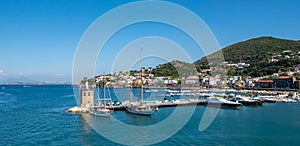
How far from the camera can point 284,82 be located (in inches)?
2044

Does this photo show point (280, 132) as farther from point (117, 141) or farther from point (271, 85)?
point (271, 85)

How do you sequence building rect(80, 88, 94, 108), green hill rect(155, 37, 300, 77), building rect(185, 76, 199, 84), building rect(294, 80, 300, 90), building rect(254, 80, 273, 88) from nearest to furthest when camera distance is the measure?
building rect(80, 88, 94, 108) < building rect(294, 80, 300, 90) < building rect(254, 80, 273, 88) < building rect(185, 76, 199, 84) < green hill rect(155, 37, 300, 77)

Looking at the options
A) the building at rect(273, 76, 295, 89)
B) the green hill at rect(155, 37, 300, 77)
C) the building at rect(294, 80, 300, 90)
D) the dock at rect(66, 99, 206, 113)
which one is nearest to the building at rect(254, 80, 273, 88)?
the building at rect(273, 76, 295, 89)

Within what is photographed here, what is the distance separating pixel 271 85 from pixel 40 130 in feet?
172

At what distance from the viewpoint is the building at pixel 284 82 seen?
5024cm

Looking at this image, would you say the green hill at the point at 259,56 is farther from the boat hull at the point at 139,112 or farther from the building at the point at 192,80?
the boat hull at the point at 139,112

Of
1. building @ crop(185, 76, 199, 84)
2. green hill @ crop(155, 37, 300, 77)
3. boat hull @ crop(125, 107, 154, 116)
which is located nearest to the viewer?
boat hull @ crop(125, 107, 154, 116)

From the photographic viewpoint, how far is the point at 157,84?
7181cm

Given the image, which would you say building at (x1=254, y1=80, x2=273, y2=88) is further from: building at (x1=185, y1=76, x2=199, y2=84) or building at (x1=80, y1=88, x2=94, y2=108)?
building at (x1=80, y1=88, x2=94, y2=108)

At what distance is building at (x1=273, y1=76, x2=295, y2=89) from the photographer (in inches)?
1978

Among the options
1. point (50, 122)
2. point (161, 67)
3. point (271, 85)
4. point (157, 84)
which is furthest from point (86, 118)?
point (161, 67)

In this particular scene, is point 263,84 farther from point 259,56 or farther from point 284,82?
point 259,56

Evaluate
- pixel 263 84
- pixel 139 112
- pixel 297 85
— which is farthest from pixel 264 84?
pixel 139 112

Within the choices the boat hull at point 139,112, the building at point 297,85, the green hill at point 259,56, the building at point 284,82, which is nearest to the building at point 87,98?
the boat hull at point 139,112
